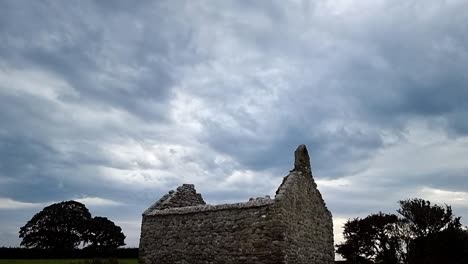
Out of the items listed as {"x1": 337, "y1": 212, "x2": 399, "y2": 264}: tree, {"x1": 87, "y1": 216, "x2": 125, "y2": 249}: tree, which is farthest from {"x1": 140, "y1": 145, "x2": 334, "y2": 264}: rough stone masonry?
{"x1": 87, "y1": 216, "x2": 125, "y2": 249}: tree

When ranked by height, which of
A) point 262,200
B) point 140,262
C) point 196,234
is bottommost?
point 140,262

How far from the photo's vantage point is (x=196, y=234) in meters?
16.3

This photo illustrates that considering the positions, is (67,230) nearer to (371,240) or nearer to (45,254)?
(45,254)

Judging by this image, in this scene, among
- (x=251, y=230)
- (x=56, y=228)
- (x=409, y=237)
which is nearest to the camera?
(x=251, y=230)

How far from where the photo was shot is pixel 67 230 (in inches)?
1836

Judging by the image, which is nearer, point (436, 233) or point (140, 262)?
point (140, 262)

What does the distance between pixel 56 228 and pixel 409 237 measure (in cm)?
3747

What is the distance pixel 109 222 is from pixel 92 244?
3086 mm

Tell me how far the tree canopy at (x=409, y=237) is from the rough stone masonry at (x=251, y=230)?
12922 millimetres

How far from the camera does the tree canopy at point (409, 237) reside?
93.6 feet

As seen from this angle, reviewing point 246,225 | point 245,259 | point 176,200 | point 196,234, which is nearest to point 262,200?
point 246,225

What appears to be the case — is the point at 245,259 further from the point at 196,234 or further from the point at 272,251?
the point at 196,234

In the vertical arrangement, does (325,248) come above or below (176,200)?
below

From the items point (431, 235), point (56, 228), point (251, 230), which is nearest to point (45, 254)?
point (56, 228)
